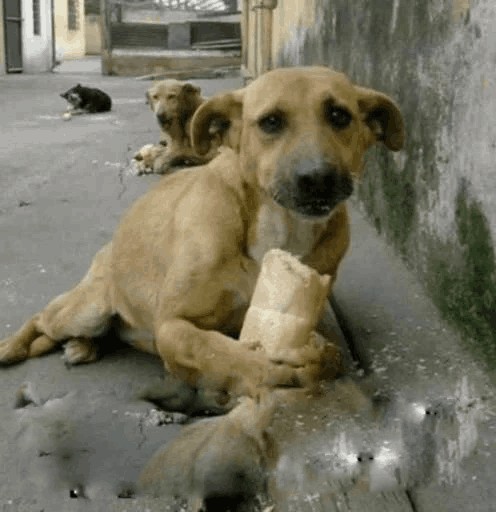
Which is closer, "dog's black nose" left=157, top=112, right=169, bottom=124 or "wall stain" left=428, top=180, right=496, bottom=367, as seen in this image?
"wall stain" left=428, top=180, right=496, bottom=367

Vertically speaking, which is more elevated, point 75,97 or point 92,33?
point 75,97

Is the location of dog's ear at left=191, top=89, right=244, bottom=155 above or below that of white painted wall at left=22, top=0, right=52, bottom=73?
above

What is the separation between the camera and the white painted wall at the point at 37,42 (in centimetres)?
2350

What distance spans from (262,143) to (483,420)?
43.0 inches

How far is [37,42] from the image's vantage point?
24750 mm

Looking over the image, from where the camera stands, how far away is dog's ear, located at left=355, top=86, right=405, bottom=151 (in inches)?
116

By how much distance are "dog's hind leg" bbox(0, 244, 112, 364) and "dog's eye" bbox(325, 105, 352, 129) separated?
1049 mm

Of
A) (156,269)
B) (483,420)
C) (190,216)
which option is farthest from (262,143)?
(483,420)

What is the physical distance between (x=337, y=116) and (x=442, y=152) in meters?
0.66

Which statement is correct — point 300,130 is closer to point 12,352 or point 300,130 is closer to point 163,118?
point 12,352

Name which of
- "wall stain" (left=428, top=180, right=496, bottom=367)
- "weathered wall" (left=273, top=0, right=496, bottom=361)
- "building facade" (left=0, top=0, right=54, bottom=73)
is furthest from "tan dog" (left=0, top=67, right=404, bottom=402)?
"building facade" (left=0, top=0, right=54, bottom=73)

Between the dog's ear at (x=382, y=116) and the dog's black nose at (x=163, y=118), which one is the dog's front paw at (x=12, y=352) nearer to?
the dog's ear at (x=382, y=116)

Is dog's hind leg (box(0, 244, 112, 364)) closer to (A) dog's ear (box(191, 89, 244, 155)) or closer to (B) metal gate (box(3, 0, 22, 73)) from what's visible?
(A) dog's ear (box(191, 89, 244, 155))

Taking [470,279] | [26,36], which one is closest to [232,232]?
[470,279]
